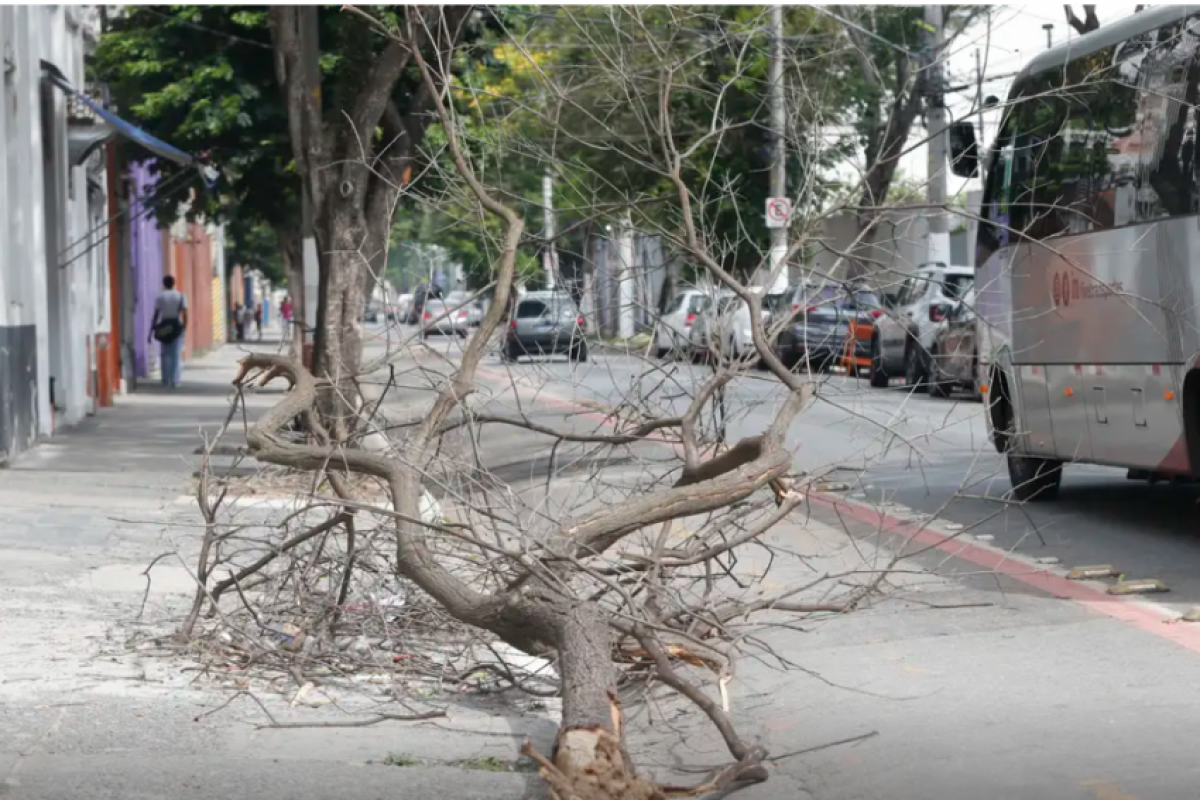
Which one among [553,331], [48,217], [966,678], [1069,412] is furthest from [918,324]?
[966,678]

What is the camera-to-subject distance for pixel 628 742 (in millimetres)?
6340

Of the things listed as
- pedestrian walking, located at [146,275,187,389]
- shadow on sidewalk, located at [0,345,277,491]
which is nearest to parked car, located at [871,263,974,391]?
shadow on sidewalk, located at [0,345,277,491]

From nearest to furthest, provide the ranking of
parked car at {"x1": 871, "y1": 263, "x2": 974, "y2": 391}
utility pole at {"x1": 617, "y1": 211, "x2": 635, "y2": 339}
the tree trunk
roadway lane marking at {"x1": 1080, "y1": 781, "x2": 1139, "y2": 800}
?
roadway lane marking at {"x1": 1080, "y1": 781, "x2": 1139, "y2": 800} < utility pole at {"x1": 617, "y1": 211, "x2": 635, "y2": 339} < the tree trunk < parked car at {"x1": 871, "y1": 263, "x2": 974, "y2": 391}

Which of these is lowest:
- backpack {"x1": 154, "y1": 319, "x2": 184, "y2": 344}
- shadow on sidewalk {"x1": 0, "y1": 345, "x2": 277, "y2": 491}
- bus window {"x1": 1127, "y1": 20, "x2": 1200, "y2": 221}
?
shadow on sidewalk {"x1": 0, "y1": 345, "x2": 277, "y2": 491}

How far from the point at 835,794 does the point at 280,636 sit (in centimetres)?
289

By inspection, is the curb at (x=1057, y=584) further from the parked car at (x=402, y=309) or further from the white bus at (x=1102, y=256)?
the parked car at (x=402, y=309)

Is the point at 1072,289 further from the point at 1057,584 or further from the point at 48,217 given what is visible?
the point at 48,217

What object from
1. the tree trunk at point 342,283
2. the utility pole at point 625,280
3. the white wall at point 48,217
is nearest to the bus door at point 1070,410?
the utility pole at point 625,280

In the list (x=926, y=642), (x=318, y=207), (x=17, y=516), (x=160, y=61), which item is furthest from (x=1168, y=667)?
(x=160, y=61)

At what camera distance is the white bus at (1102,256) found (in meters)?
10.1

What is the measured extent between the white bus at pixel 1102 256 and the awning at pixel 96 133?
35.9 feet

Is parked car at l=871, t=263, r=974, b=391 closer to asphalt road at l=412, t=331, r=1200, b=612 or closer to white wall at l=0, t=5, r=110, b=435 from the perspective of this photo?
asphalt road at l=412, t=331, r=1200, b=612

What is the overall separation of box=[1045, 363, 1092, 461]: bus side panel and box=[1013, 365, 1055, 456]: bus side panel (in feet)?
0.32

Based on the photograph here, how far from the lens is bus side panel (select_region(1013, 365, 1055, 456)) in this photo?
40.3ft
